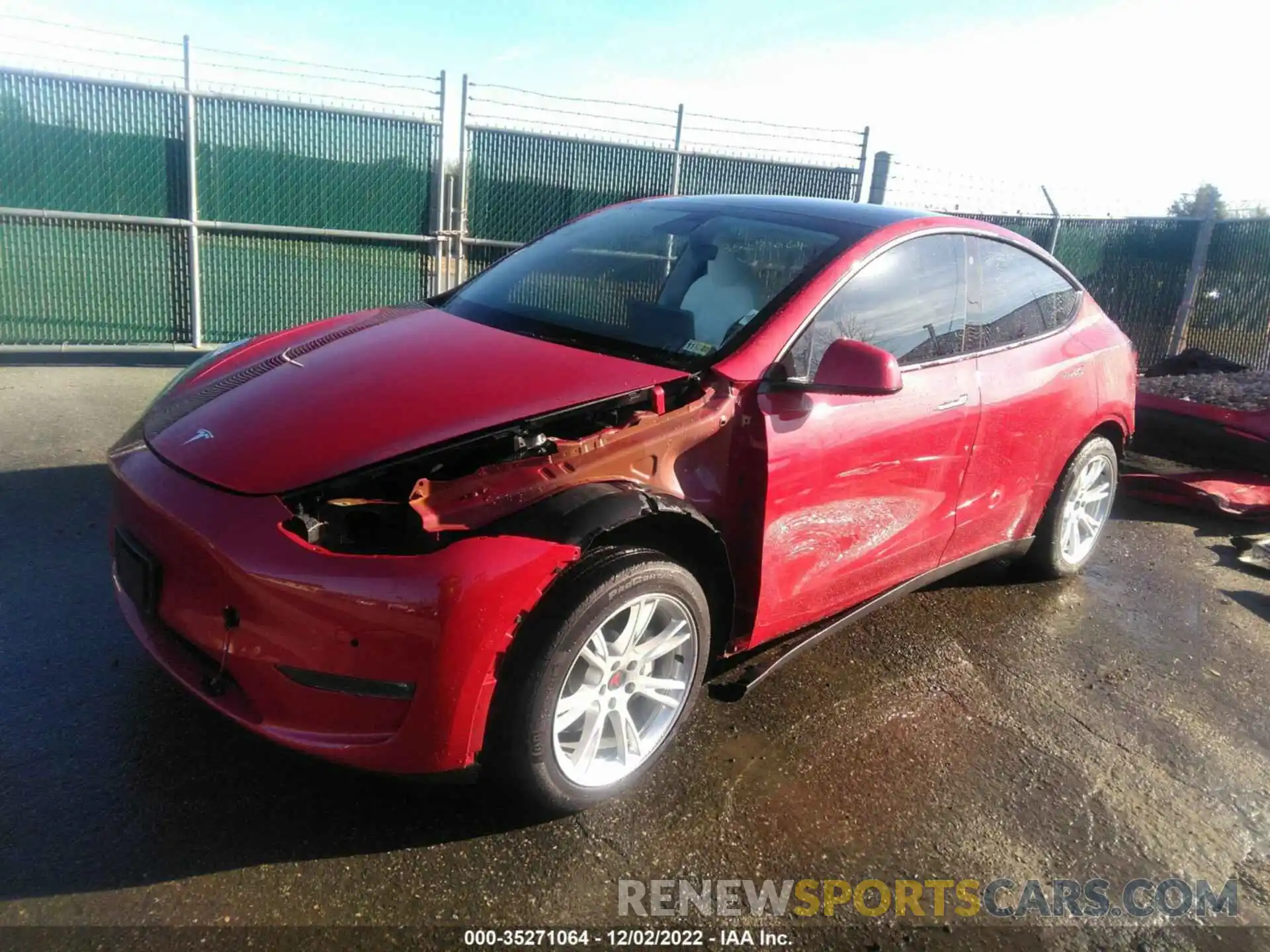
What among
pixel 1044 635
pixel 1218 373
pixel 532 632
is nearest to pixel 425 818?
pixel 532 632

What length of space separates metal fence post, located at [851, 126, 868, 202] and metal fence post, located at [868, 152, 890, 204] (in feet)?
0.31

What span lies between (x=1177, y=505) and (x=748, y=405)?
4607 mm

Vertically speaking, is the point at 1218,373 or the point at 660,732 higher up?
the point at 1218,373

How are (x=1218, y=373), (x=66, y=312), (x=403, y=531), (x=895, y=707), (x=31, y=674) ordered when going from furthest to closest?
(x=1218, y=373), (x=66, y=312), (x=895, y=707), (x=31, y=674), (x=403, y=531)

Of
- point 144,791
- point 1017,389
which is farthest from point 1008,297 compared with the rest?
point 144,791

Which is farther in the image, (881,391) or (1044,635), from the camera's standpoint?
(1044,635)

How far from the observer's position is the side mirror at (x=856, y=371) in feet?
9.31

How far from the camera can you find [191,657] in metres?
2.42

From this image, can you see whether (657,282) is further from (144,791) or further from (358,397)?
(144,791)

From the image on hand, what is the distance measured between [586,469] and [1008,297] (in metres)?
2.32

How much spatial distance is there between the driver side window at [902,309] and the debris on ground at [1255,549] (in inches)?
113

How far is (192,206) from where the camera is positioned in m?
8.22

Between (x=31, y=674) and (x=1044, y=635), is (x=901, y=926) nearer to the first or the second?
(x=1044, y=635)

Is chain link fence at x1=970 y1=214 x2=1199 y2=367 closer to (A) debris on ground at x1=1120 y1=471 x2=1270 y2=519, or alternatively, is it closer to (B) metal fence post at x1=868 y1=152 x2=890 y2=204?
(B) metal fence post at x1=868 y1=152 x2=890 y2=204
